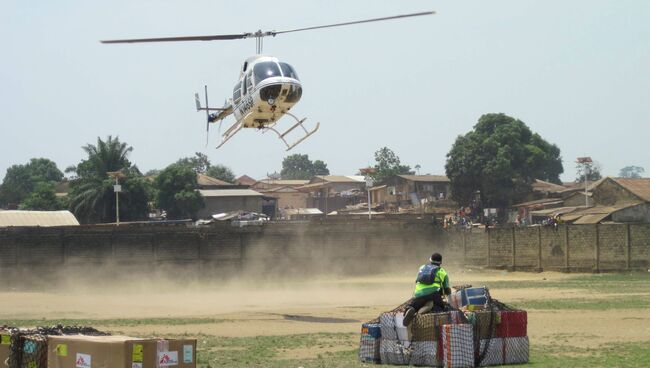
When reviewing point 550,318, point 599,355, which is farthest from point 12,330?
point 550,318

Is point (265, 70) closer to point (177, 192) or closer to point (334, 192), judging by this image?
point (177, 192)

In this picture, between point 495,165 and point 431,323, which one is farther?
point 495,165

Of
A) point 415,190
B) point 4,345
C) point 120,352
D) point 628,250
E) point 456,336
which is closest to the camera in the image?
point 120,352

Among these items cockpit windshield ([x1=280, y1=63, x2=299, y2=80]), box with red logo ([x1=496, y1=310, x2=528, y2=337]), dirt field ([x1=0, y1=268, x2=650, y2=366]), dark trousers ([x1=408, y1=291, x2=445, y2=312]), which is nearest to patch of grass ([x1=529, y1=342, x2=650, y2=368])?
box with red logo ([x1=496, y1=310, x2=528, y2=337])

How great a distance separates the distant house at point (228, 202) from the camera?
400ft

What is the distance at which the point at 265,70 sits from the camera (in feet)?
137

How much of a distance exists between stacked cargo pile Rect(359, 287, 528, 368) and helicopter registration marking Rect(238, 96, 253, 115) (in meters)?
22.7

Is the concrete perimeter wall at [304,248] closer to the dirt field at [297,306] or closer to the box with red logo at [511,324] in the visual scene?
the dirt field at [297,306]

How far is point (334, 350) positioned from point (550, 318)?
10433 millimetres

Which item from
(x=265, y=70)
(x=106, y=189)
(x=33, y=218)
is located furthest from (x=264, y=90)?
(x=106, y=189)

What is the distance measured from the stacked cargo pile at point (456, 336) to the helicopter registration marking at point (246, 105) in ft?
74.4

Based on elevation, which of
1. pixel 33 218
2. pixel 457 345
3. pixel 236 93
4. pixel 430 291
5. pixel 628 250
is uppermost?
pixel 236 93

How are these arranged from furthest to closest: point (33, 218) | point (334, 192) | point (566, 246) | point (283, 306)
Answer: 1. point (334, 192)
2. point (33, 218)
3. point (566, 246)
4. point (283, 306)

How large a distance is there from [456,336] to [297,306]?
25.9 metres
